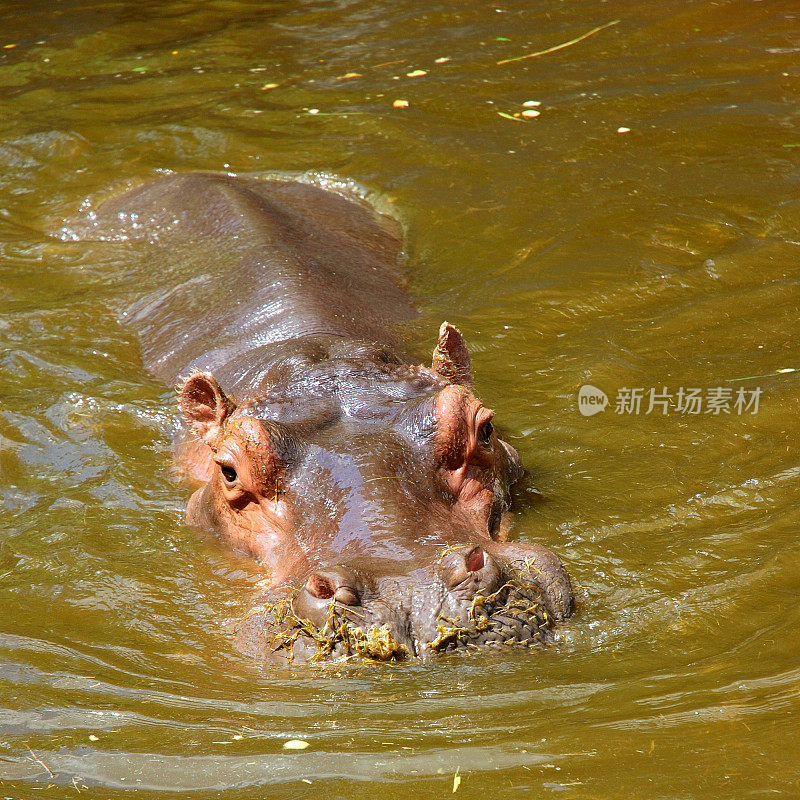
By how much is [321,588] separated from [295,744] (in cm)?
57

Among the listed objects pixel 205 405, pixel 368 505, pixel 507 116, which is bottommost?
pixel 507 116

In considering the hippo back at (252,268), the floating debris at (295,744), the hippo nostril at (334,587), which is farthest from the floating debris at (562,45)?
the floating debris at (295,744)

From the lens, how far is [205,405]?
527 centimetres

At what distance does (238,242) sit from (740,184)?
3.85 meters

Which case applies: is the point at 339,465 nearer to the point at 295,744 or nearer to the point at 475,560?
the point at 475,560

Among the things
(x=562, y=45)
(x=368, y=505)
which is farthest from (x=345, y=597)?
(x=562, y=45)

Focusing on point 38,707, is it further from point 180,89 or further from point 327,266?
point 180,89

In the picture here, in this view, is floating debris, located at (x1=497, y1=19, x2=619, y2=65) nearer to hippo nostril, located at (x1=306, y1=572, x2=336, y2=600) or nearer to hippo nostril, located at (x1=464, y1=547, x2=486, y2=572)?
hippo nostril, located at (x1=464, y1=547, x2=486, y2=572)

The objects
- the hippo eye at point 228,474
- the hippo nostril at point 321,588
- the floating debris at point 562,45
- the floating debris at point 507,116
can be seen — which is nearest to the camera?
the hippo nostril at point 321,588

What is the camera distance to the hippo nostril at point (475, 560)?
3482 millimetres

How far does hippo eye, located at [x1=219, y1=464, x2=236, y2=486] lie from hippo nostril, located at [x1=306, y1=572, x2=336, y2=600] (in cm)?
117

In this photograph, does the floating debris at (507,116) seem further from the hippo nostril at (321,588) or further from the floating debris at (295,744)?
the floating debris at (295,744)

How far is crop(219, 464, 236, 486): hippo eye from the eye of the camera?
179 inches

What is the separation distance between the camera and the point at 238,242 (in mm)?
7293
